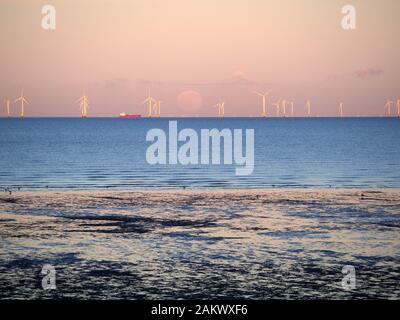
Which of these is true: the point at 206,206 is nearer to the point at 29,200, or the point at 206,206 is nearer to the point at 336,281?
the point at 29,200

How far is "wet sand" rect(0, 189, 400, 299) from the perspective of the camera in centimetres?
1923

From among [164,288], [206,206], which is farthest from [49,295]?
[206,206]

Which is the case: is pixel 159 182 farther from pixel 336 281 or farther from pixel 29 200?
pixel 336 281

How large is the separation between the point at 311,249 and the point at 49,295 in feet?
33.3

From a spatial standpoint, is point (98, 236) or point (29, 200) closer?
point (98, 236)

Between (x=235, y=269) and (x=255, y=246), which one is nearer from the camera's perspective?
(x=235, y=269)

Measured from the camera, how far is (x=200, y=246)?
82.2 ft

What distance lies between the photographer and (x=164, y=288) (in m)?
19.2

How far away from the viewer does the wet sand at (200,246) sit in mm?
19234

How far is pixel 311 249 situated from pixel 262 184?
89.6 feet
